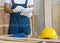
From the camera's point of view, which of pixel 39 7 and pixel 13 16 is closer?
pixel 13 16

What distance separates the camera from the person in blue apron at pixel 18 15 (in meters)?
1.27

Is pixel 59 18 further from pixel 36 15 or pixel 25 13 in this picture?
pixel 25 13

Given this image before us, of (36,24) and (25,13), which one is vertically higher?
(25,13)

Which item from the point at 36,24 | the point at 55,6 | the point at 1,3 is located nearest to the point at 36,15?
the point at 36,24

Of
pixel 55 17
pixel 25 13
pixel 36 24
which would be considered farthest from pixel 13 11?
pixel 55 17

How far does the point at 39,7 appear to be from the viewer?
1792 millimetres

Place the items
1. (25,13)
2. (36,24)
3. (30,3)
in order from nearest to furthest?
1. (25,13)
2. (30,3)
3. (36,24)

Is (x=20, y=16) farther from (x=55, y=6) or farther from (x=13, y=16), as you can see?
(x=55, y=6)

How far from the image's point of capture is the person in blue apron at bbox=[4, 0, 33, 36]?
1269 mm

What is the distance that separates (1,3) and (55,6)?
484 mm

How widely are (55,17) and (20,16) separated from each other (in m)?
0.55

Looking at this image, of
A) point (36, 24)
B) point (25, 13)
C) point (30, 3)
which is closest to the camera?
point (25, 13)

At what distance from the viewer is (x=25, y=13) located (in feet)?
4.07

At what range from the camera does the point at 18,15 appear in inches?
51.7
